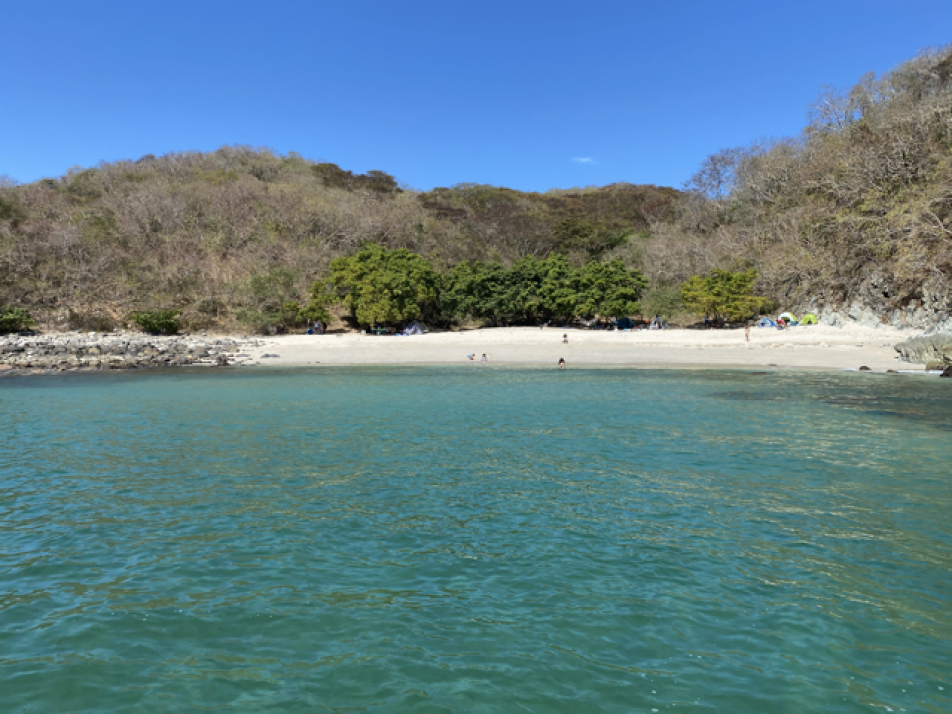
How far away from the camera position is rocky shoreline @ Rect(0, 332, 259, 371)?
35.1 meters

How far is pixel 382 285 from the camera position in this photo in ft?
153

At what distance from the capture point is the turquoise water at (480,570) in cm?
479

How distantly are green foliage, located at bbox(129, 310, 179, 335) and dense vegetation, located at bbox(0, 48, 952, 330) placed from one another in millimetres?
1715

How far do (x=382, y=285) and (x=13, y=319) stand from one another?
28.4 metres

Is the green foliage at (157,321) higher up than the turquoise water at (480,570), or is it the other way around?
the green foliage at (157,321)

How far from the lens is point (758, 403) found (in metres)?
19.8

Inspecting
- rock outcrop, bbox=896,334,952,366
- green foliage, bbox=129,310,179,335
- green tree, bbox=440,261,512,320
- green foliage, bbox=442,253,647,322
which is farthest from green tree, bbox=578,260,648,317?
green foliage, bbox=129,310,179,335

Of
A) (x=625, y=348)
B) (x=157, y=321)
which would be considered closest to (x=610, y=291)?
(x=625, y=348)

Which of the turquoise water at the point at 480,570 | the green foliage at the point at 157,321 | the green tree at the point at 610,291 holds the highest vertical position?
the green tree at the point at 610,291

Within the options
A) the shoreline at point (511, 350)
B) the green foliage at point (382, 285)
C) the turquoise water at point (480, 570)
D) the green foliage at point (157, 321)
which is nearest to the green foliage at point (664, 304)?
the shoreline at point (511, 350)

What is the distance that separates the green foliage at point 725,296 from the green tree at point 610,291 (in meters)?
4.54

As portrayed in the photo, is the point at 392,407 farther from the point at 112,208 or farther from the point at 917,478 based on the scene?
the point at 112,208

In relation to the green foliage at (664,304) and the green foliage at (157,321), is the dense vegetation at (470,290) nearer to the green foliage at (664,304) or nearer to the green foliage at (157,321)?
the green foliage at (664,304)

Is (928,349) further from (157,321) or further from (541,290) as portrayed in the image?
(157,321)
